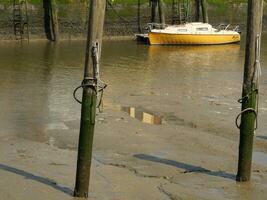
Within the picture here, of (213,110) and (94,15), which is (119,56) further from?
(94,15)

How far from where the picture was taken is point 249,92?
30.2ft

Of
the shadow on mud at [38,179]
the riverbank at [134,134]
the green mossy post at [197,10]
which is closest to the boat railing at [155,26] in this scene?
the green mossy post at [197,10]

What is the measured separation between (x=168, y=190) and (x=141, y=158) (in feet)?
6.13

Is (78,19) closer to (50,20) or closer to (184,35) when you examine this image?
(50,20)

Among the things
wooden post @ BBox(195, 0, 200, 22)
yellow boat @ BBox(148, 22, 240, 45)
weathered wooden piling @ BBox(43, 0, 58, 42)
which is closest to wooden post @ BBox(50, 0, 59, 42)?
weathered wooden piling @ BBox(43, 0, 58, 42)

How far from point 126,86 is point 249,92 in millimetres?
11805

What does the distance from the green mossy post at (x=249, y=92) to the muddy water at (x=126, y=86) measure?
3.75m

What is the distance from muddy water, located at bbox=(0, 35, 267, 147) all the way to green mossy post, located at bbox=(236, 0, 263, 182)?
3753 millimetres

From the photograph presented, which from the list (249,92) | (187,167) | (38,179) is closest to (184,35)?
(187,167)

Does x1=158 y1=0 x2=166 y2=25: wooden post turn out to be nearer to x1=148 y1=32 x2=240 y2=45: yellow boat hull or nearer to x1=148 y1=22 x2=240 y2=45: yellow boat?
x1=148 y1=22 x2=240 y2=45: yellow boat

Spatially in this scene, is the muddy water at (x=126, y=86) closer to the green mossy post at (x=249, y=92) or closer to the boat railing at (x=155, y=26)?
the green mossy post at (x=249, y=92)

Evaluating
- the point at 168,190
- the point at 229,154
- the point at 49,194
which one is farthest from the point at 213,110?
the point at 49,194

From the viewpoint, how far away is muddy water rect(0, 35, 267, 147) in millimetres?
14328

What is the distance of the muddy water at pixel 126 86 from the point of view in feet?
47.0
